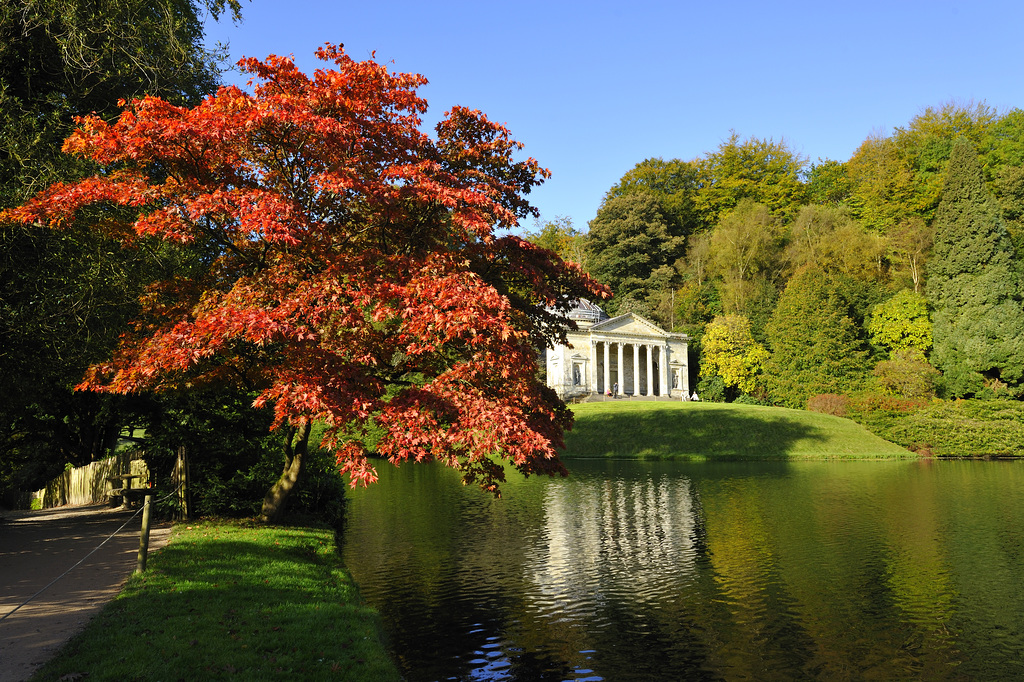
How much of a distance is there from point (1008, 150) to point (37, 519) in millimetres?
73917

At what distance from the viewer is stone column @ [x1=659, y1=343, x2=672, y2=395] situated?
6469cm

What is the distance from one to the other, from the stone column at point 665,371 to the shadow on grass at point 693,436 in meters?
18.4

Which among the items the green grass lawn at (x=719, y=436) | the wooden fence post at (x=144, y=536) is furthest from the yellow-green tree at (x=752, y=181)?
the wooden fence post at (x=144, y=536)

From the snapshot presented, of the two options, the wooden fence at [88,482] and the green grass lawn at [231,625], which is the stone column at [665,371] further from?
the green grass lawn at [231,625]

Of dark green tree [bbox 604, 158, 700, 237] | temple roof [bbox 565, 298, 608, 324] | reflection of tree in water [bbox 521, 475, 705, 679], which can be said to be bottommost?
reflection of tree in water [bbox 521, 475, 705, 679]

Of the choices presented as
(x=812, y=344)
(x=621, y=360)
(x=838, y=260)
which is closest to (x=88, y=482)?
(x=812, y=344)

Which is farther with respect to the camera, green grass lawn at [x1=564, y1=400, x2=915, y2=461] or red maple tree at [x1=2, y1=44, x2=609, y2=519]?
green grass lawn at [x1=564, y1=400, x2=915, y2=461]

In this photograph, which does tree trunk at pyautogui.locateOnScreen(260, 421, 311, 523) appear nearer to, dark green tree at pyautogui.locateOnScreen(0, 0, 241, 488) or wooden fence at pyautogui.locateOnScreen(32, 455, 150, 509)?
dark green tree at pyautogui.locateOnScreen(0, 0, 241, 488)

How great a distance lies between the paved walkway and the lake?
148 inches

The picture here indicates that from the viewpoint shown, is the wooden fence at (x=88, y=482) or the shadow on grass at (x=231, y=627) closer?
the shadow on grass at (x=231, y=627)

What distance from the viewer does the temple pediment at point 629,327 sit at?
63844 mm

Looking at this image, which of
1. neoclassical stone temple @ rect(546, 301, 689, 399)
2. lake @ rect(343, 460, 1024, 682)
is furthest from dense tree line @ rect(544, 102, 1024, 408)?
lake @ rect(343, 460, 1024, 682)

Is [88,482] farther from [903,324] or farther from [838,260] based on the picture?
[838,260]

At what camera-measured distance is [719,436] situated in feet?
136
